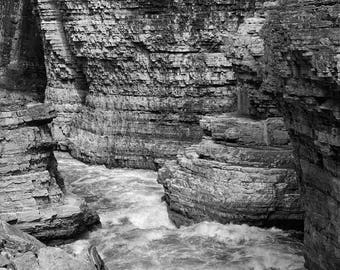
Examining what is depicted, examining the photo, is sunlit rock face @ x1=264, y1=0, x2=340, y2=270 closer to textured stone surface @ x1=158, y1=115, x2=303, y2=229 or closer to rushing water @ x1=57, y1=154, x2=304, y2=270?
rushing water @ x1=57, y1=154, x2=304, y2=270

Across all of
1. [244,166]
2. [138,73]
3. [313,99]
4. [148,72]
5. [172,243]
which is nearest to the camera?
[313,99]

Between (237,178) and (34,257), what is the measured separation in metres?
10.3

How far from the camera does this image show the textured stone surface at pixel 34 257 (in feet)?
38.0

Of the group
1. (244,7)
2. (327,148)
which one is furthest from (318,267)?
(244,7)

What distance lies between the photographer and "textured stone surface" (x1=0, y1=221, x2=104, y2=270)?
38.0 feet

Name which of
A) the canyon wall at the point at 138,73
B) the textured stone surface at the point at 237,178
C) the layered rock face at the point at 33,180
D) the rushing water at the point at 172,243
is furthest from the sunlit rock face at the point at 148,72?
the layered rock face at the point at 33,180

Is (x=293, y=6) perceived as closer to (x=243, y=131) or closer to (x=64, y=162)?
(x=243, y=131)

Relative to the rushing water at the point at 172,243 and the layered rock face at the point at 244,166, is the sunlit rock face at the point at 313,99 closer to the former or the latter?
the rushing water at the point at 172,243

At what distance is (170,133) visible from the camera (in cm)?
3078

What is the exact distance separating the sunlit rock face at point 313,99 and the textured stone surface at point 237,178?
4.37 meters

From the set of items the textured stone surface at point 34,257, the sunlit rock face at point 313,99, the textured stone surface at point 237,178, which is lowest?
the textured stone surface at point 237,178

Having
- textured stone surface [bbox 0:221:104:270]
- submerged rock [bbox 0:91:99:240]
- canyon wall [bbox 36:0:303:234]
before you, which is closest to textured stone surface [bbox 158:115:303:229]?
canyon wall [bbox 36:0:303:234]

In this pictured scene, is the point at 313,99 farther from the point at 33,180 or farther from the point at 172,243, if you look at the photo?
the point at 33,180

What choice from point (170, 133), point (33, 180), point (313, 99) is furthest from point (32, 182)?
point (170, 133)
